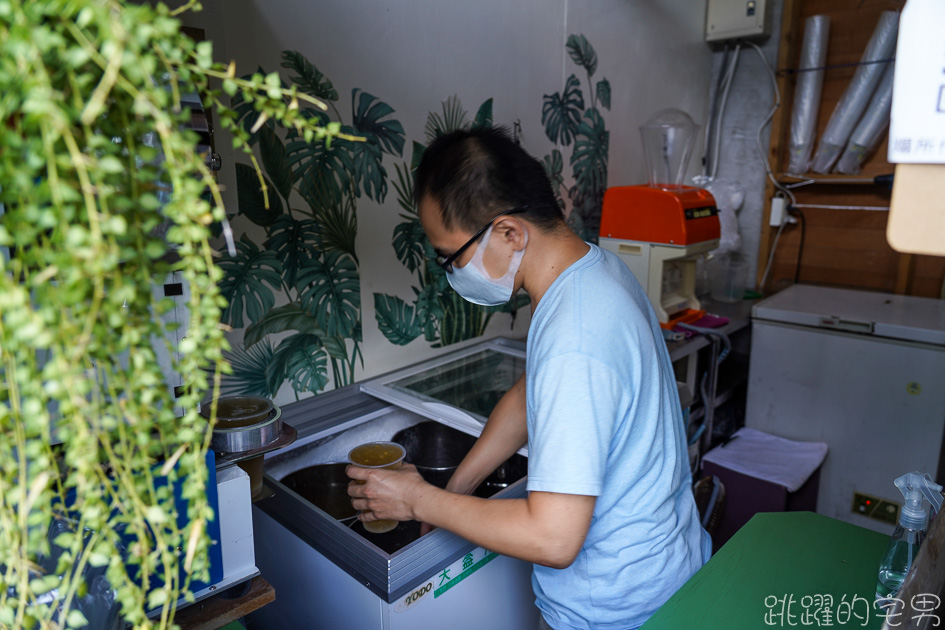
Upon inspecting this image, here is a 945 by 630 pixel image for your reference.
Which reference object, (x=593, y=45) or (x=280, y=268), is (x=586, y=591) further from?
(x=593, y=45)

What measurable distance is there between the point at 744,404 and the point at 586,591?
2307 mm

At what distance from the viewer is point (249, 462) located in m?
1.20

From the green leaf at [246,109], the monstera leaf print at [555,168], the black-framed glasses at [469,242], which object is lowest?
the black-framed glasses at [469,242]

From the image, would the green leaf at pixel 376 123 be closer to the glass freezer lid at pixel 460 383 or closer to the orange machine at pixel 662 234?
the glass freezer lid at pixel 460 383

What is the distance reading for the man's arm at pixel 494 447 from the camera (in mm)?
1414

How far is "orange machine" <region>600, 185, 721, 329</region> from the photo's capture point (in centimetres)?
229

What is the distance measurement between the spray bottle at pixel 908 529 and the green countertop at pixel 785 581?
5cm

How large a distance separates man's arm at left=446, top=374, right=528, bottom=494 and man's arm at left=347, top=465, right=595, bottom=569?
21 centimetres

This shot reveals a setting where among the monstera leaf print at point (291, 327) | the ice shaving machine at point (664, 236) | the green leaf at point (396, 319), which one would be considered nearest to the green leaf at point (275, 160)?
the monstera leaf print at point (291, 327)

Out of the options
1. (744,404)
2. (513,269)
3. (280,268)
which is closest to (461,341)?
(280,268)

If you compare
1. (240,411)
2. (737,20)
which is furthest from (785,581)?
(737,20)

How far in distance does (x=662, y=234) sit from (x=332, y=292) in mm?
1220

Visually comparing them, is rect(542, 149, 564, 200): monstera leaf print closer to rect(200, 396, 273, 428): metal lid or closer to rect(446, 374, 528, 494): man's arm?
rect(446, 374, 528, 494): man's arm

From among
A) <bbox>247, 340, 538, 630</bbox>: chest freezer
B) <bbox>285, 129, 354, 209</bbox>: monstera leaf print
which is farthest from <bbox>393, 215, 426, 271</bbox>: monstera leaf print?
<bbox>247, 340, 538, 630</bbox>: chest freezer
